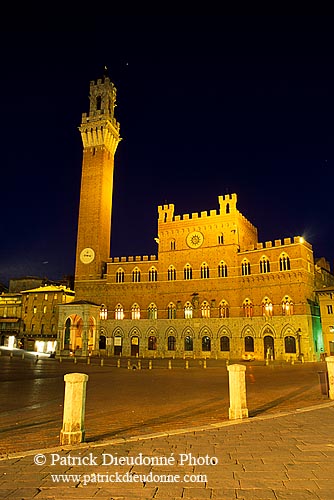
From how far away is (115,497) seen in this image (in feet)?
14.2

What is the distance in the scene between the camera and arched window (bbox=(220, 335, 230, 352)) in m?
42.0

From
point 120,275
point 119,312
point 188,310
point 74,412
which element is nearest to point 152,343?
point 119,312

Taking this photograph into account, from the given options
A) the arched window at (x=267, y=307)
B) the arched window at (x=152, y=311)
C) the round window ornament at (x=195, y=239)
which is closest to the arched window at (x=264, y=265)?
the arched window at (x=267, y=307)

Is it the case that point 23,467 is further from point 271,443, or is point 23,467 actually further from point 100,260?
point 100,260

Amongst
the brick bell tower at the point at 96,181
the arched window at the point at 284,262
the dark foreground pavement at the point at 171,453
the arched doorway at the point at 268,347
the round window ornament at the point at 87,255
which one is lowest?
the dark foreground pavement at the point at 171,453

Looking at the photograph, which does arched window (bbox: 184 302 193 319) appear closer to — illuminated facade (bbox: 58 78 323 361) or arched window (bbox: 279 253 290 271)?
illuminated facade (bbox: 58 78 323 361)

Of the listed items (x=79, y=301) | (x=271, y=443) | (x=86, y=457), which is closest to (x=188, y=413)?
(x=271, y=443)

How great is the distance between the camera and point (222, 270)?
44.0 m

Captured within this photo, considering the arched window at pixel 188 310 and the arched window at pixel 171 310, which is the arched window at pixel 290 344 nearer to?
the arched window at pixel 188 310

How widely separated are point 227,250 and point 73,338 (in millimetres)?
22595

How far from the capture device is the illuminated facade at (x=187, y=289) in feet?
130

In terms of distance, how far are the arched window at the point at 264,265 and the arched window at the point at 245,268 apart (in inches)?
61.6

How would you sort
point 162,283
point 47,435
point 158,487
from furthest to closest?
point 162,283
point 47,435
point 158,487

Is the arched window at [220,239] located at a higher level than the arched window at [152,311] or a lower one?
higher
